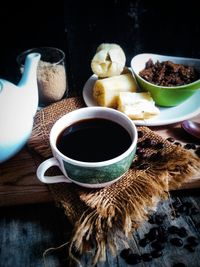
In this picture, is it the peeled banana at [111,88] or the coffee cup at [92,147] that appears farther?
the peeled banana at [111,88]

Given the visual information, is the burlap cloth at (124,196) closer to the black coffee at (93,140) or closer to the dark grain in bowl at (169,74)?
the black coffee at (93,140)

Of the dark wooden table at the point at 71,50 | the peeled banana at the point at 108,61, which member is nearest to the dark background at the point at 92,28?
the dark wooden table at the point at 71,50

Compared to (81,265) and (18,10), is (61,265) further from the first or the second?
(18,10)

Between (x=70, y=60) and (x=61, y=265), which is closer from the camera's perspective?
(x=61, y=265)

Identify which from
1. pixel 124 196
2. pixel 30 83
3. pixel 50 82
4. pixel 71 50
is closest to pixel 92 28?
pixel 71 50

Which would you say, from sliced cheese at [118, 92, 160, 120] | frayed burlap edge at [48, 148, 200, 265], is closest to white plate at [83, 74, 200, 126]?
sliced cheese at [118, 92, 160, 120]

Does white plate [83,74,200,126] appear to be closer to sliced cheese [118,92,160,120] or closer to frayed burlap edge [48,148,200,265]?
sliced cheese [118,92,160,120]

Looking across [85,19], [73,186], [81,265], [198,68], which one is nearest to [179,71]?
[198,68]

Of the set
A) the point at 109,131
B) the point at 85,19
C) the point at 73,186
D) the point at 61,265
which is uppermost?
the point at 85,19
